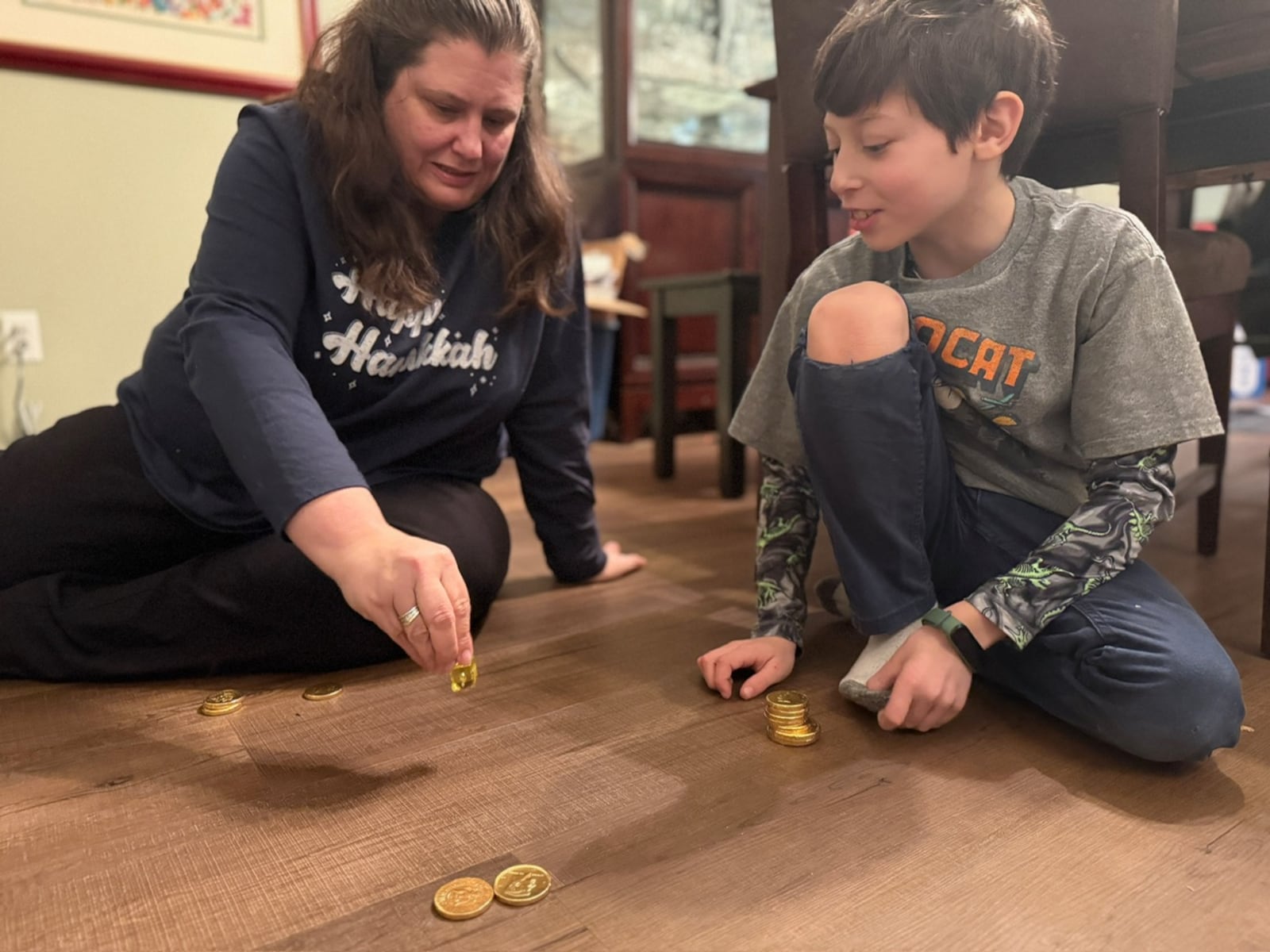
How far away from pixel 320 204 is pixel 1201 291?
1.10 meters

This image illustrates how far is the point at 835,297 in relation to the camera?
32.4 inches

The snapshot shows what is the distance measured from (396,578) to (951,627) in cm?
46

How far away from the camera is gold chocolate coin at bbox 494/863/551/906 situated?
590mm

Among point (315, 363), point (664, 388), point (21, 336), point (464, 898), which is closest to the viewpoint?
point (464, 898)

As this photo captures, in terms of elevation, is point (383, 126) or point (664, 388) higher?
point (383, 126)

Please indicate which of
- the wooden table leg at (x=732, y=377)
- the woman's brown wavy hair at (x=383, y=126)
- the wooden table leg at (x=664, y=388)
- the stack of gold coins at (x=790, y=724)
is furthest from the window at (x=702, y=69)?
the stack of gold coins at (x=790, y=724)

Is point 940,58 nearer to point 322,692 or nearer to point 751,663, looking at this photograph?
point 751,663

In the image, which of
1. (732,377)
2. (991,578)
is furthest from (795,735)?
(732,377)

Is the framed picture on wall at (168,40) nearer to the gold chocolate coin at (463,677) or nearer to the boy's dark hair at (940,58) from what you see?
the boy's dark hair at (940,58)

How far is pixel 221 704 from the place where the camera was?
873 mm

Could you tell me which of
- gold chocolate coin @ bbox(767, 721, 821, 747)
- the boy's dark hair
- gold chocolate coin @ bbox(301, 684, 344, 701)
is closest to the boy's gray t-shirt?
the boy's dark hair

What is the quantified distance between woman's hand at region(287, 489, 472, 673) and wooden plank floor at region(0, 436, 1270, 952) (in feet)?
0.45

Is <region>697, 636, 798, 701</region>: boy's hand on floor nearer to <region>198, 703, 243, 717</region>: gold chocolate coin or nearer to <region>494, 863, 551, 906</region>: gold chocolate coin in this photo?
<region>494, 863, 551, 906</region>: gold chocolate coin

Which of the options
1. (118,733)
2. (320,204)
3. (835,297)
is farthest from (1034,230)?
(118,733)
